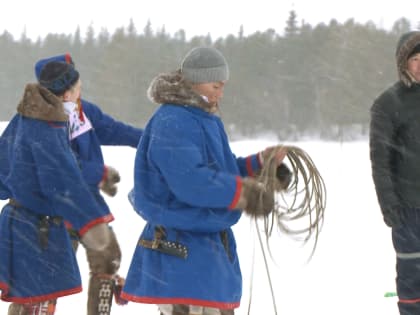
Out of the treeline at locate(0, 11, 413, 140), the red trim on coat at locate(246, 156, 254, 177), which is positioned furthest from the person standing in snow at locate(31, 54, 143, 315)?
the treeline at locate(0, 11, 413, 140)

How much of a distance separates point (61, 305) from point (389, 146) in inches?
116

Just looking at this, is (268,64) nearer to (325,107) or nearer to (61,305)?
(325,107)

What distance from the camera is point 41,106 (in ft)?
10.8

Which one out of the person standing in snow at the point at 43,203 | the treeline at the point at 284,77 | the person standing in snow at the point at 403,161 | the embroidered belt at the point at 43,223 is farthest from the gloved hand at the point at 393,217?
the treeline at the point at 284,77

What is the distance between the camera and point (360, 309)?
540 centimetres

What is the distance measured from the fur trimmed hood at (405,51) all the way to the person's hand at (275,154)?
136cm

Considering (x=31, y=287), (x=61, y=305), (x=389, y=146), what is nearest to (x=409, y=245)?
(x=389, y=146)

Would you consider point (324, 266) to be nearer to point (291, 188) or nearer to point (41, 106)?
point (291, 188)

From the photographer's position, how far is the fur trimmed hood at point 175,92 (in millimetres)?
2910

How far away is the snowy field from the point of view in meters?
5.48

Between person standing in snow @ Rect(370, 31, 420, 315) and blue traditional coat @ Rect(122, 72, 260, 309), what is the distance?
4.56 ft

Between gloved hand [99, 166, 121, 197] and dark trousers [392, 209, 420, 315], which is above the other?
gloved hand [99, 166, 121, 197]

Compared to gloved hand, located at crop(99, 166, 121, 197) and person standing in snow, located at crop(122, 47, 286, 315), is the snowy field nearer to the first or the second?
person standing in snow, located at crop(122, 47, 286, 315)

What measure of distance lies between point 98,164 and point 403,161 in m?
1.77
